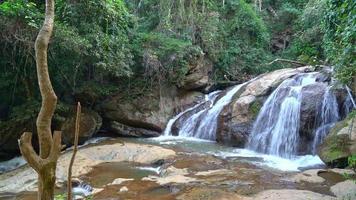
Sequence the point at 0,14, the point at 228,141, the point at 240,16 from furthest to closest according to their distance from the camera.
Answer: the point at 240,16 < the point at 228,141 < the point at 0,14

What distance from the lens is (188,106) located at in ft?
45.1

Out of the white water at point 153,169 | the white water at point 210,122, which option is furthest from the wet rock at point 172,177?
the white water at point 210,122

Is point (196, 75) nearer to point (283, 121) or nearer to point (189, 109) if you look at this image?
point (189, 109)

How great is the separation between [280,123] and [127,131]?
16.3 ft

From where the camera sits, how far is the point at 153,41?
42.8 ft

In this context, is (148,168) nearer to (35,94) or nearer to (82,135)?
(82,135)

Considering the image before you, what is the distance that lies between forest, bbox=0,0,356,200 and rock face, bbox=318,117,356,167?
3cm

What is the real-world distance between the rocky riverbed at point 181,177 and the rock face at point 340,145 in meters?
0.38

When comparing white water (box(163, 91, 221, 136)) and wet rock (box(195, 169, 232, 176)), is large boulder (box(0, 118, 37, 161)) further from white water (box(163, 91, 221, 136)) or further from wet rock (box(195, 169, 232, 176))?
wet rock (box(195, 169, 232, 176))

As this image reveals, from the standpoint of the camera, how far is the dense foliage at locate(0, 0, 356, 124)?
8367mm

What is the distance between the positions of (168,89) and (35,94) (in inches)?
187

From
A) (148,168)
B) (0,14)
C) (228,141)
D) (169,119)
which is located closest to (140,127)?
(169,119)

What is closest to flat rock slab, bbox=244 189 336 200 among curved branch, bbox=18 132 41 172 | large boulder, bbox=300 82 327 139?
curved branch, bbox=18 132 41 172

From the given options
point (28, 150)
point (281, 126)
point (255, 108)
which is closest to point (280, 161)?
point (281, 126)
